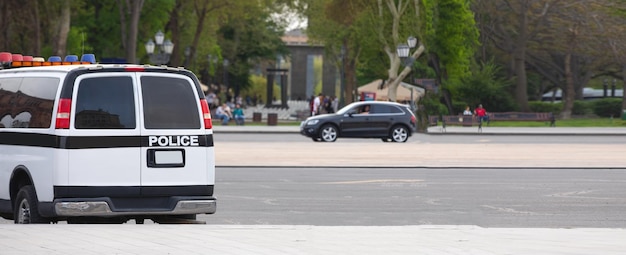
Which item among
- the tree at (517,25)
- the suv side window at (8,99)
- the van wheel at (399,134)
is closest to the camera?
the suv side window at (8,99)

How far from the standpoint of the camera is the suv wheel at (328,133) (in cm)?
4400

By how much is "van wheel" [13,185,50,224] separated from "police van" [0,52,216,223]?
11 mm

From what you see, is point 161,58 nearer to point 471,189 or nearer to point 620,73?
point 471,189

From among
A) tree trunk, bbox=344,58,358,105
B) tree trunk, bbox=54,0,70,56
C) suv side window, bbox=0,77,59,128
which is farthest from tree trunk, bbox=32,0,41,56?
suv side window, bbox=0,77,59,128

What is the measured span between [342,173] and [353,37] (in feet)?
189

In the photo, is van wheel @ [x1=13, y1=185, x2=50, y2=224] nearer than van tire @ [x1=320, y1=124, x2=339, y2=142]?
Yes

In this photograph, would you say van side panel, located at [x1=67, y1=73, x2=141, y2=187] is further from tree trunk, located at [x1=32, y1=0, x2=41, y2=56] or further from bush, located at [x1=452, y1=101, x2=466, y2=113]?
bush, located at [x1=452, y1=101, x2=466, y2=113]

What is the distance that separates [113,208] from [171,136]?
967 millimetres

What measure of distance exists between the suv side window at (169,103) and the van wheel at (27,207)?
1.48 metres

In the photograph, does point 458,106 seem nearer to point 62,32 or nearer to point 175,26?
point 175,26

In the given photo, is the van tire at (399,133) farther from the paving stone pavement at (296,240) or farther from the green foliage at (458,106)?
the green foliage at (458,106)

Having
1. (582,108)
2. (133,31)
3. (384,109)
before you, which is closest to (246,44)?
(582,108)

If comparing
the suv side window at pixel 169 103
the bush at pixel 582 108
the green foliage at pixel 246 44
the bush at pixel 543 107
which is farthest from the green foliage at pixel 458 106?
the suv side window at pixel 169 103

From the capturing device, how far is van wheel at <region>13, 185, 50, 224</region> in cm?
1349
